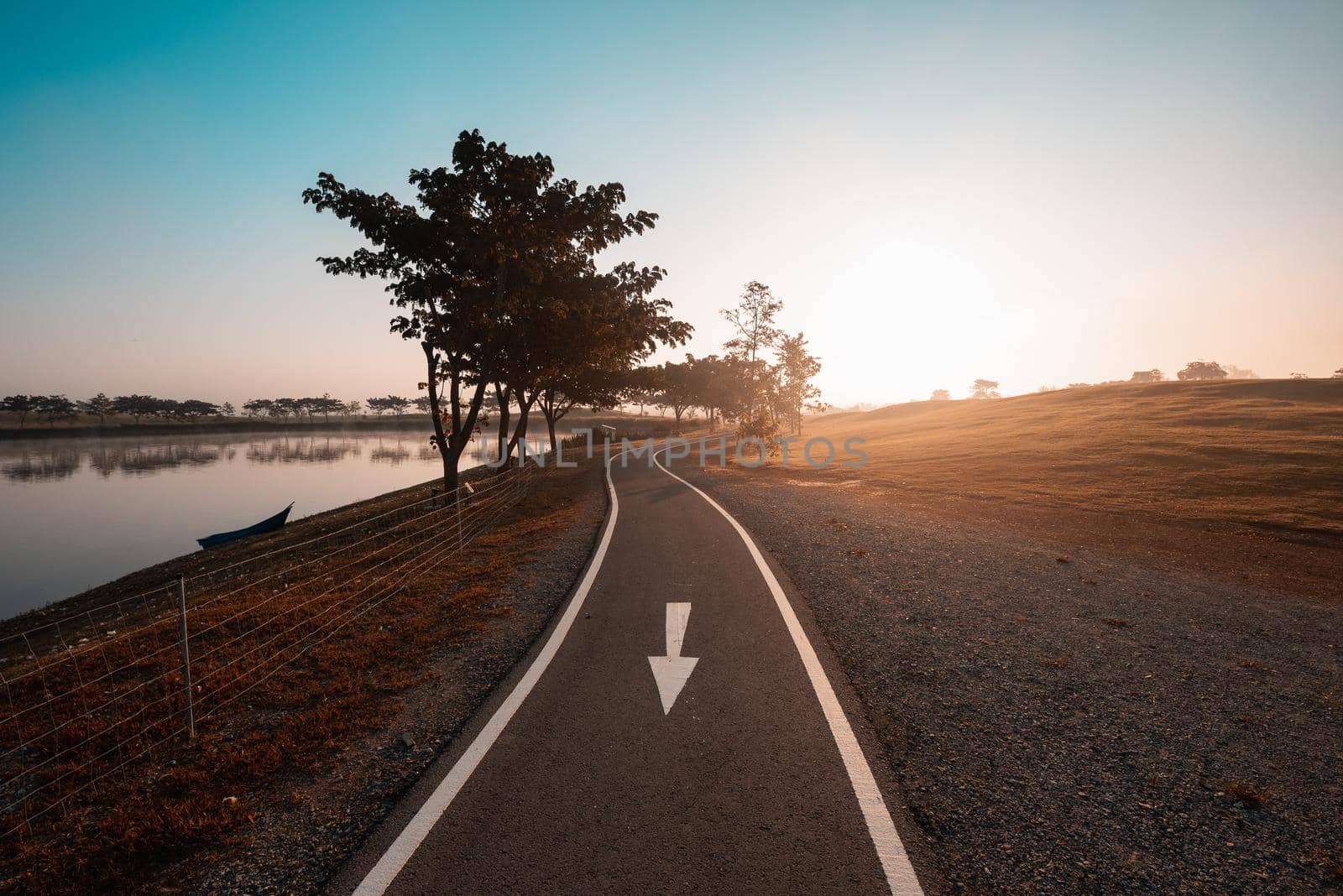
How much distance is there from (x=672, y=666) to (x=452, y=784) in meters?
2.50

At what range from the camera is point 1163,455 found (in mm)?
24875

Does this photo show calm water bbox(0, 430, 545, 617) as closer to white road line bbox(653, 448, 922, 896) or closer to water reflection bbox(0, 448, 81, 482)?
water reflection bbox(0, 448, 81, 482)

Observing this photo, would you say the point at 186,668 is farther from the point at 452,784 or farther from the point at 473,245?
the point at 473,245

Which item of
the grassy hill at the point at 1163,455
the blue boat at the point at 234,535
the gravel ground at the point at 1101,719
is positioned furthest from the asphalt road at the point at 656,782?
the blue boat at the point at 234,535

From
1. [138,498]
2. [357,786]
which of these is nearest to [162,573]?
[357,786]

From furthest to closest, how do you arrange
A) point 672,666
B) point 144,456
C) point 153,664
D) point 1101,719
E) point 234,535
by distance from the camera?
point 144,456 → point 234,535 → point 153,664 → point 672,666 → point 1101,719

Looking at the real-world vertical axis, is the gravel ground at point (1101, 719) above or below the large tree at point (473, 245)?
below

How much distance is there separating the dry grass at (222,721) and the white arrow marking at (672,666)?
239 centimetres

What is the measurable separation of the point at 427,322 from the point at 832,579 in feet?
44.5

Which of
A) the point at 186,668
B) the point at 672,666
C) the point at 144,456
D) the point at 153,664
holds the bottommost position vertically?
the point at 144,456

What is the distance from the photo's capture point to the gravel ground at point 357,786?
120 inches

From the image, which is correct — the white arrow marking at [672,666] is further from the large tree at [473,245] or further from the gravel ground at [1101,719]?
the large tree at [473,245]

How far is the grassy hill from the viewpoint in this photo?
55.2 feet

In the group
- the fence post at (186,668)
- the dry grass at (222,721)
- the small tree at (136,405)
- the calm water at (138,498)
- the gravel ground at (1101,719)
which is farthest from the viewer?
the small tree at (136,405)
